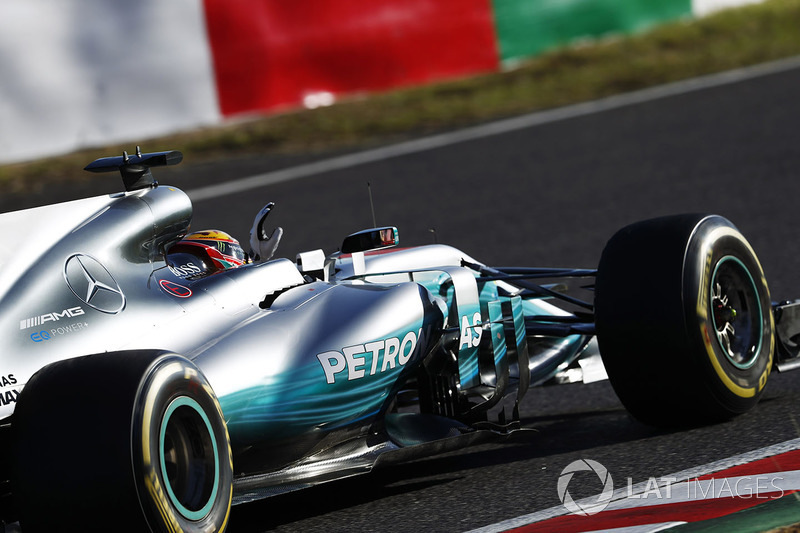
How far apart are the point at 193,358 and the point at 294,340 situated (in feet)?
1.20

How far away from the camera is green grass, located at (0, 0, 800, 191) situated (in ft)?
34.6

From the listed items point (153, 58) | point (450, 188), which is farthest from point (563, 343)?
point (153, 58)

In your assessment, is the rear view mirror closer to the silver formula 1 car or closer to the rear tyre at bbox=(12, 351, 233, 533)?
the silver formula 1 car

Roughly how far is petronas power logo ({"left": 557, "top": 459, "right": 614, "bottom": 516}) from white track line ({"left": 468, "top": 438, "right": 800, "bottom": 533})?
0.7 inches

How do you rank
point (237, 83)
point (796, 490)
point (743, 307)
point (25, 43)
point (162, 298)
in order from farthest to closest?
point (237, 83), point (25, 43), point (743, 307), point (162, 298), point (796, 490)

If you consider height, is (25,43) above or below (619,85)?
above

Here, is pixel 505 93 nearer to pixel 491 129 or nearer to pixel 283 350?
pixel 491 129

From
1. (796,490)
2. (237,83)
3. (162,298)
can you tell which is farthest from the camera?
(237,83)

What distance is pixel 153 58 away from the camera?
33.0 feet

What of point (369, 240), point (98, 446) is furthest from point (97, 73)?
point (98, 446)

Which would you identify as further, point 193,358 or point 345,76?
point 345,76

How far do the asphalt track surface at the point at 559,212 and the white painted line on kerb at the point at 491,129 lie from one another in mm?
132

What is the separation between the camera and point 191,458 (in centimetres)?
354

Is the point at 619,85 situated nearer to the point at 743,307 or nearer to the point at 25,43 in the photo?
the point at 25,43
